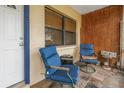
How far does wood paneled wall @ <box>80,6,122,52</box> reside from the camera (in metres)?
5.01

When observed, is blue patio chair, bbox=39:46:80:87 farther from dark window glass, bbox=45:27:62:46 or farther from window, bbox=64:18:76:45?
window, bbox=64:18:76:45

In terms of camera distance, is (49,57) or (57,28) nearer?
(49,57)

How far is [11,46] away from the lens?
2.35 m

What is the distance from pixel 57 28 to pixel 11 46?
1.80 meters

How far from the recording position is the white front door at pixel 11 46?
221 centimetres

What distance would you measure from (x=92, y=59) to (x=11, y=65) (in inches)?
101

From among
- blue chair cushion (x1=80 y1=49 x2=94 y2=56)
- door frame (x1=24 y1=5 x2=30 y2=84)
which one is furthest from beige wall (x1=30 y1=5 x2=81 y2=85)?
blue chair cushion (x1=80 y1=49 x2=94 y2=56)

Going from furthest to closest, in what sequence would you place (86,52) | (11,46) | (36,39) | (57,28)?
1. (86,52)
2. (57,28)
3. (36,39)
4. (11,46)

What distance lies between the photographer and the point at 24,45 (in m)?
2.58

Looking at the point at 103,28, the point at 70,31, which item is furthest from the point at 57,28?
the point at 103,28

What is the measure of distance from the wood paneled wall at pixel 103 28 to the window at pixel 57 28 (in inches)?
29.3

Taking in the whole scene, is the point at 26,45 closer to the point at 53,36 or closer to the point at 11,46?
the point at 11,46
